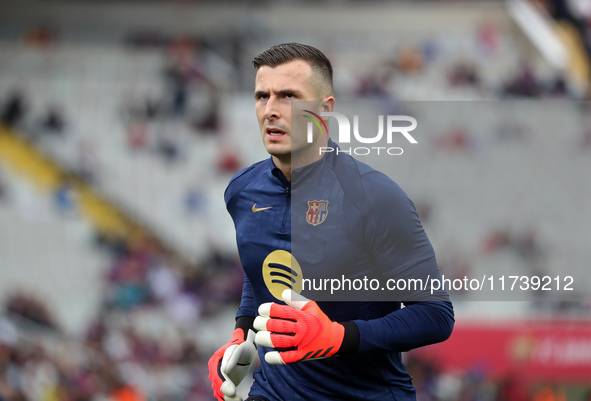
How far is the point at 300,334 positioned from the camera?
2.45 metres

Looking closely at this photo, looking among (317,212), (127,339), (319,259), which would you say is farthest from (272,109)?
(127,339)

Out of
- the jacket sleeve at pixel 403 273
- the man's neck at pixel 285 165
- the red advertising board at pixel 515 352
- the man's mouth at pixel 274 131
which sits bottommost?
the jacket sleeve at pixel 403 273

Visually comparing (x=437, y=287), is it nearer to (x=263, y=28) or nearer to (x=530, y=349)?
(x=530, y=349)

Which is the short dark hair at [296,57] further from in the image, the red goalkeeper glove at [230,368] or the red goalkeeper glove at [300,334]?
the red goalkeeper glove at [230,368]

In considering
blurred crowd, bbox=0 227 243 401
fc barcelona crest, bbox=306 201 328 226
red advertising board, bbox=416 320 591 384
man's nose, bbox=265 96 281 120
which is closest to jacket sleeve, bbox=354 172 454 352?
fc barcelona crest, bbox=306 201 328 226

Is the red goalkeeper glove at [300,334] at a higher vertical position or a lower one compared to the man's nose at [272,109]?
lower

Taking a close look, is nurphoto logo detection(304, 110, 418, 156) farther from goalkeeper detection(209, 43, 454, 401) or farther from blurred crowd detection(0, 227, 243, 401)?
blurred crowd detection(0, 227, 243, 401)

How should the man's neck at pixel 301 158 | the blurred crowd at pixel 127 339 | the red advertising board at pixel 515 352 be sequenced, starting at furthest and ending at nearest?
1. the blurred crowd at pixel 127 339
2. the red advertising board at pixel 515 352
3. the man's neck at pixel 301 158

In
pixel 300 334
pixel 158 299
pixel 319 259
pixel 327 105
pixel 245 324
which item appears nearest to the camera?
pixel 300 334

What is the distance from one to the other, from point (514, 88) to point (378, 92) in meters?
2.40

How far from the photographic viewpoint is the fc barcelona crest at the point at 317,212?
9.21 feet

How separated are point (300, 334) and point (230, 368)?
0.57 meters

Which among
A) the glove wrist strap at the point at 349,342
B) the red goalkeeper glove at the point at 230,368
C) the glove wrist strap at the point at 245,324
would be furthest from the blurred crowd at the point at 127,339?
the glove wrist strap at the point at 349,342

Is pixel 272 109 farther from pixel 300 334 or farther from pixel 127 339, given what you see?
pixel 127 339
